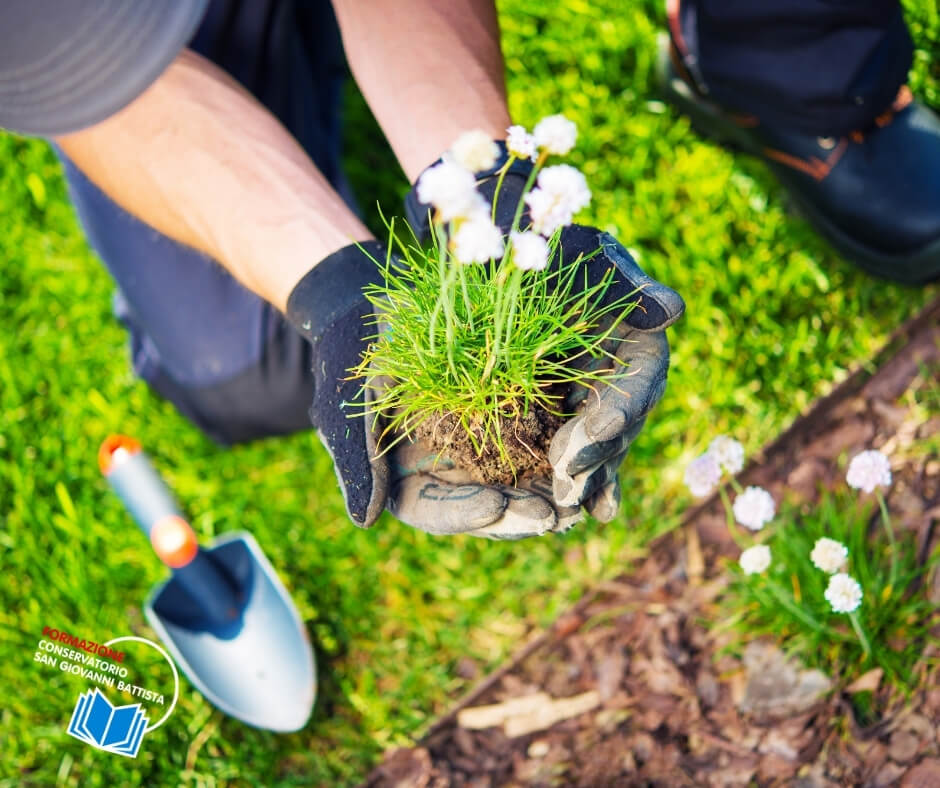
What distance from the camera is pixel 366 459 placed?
1454 millimetres

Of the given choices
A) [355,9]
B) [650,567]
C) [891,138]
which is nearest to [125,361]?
[355,9]

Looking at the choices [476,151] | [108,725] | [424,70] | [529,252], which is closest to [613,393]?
[529,252]

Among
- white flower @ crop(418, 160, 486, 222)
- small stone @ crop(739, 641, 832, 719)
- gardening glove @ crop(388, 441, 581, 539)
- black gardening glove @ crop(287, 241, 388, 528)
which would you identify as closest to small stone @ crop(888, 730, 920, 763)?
small stone @ crop(739, 641, 832, 719)

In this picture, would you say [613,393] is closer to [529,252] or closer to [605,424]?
[605,424]

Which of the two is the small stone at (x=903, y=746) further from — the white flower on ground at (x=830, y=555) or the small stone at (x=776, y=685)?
the white flower on ground at (x=830, y=555)

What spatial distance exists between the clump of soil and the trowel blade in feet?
2.74

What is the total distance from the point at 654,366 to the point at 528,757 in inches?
38.6

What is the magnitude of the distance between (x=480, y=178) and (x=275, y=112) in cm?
111

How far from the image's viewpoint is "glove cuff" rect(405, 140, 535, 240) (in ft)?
5.42

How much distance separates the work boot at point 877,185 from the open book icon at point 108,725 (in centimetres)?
210

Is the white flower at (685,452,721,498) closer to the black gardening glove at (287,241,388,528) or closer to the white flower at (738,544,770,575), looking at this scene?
the white flower at (738,544,770,575)

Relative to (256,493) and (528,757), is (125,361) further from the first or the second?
(528,757)

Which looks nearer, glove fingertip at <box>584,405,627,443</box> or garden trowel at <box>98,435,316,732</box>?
glove fingertip at <box>584,405,627,443</box>

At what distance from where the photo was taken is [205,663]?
6.92ft
